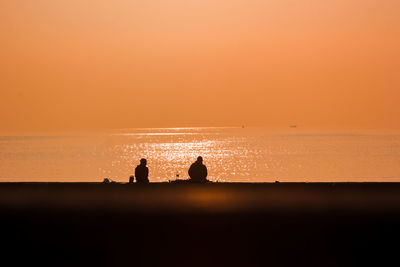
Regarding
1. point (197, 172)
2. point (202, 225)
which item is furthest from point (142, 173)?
point (202, 225)

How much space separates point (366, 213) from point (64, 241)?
19.1ft

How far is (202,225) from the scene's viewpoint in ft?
43.9

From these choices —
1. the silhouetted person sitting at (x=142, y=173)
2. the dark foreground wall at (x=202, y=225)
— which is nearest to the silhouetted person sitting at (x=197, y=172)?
the silhouetted person sitting at (x=142, y=173)

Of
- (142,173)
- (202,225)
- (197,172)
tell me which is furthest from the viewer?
(142,173)

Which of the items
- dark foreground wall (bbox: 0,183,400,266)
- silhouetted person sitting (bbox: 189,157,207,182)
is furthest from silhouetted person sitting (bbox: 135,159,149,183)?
dark foreground wall (bbox: 0,183,400,266)

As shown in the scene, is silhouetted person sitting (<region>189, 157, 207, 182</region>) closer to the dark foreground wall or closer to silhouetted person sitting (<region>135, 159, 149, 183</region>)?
silhouetted person sitting (<region>135, 159, 149, 183</region>)

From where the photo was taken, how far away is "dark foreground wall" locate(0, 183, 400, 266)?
423 inches

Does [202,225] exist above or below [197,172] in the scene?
below

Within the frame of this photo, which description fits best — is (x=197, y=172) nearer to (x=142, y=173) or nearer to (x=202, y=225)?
(x=142, y=173)

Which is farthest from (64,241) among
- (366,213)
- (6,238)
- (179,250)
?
(366,213)

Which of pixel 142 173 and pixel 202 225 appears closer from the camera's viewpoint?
pixel 202 225

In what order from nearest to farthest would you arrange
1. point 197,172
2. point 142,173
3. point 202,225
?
point 202,225 < point 197,172 < point 142,173

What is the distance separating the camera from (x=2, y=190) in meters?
18.6

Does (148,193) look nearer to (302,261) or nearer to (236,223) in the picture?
(236,223)
